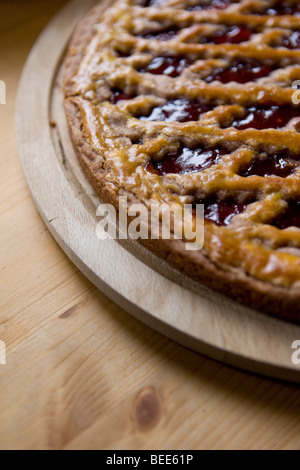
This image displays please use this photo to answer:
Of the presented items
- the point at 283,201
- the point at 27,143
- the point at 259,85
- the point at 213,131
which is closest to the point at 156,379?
the point at 283,201

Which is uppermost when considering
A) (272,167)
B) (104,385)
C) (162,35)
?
(162,35)

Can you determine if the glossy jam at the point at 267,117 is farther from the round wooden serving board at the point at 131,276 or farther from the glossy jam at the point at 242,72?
the round wooden serving board at the point at 131,276

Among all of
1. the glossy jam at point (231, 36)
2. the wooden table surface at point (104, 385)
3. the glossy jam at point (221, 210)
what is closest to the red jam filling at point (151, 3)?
the glossy jam at point (231, 36)

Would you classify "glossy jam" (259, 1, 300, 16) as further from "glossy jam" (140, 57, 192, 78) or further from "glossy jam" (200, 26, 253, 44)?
"glossy jam" (140, 57, 192, 78)

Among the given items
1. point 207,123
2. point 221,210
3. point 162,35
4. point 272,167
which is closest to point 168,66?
point 162,35

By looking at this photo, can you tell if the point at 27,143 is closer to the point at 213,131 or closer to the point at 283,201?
the point at 213,131

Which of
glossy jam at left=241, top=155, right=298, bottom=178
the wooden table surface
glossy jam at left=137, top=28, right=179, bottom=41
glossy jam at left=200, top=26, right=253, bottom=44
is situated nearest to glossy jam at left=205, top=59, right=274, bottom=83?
glossy jam at left=200, top=26, right=253, bottom=44

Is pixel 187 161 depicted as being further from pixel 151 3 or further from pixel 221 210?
pixel 151 3
